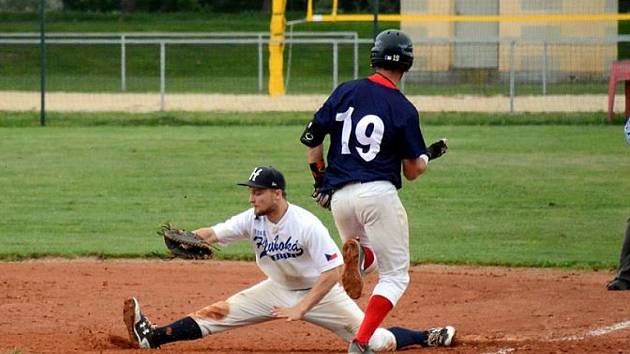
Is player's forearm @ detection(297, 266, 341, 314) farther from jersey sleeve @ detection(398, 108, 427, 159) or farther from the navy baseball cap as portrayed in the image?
jersey sleeve @ detection(398, 108, 427, 159)

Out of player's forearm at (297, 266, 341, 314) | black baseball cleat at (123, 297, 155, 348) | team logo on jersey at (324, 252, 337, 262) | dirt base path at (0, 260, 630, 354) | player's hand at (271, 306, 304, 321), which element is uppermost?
team logo on jersey at (324, 252, 337, 262)

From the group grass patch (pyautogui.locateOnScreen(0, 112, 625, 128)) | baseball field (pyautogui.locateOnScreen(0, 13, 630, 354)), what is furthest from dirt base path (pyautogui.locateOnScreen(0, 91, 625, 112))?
grass patch (pyautogui.locateOnScreen(0, 112, 625, 128))

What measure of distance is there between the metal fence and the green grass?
8.78 feet

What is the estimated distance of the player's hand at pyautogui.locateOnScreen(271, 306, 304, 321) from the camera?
7.97 metres

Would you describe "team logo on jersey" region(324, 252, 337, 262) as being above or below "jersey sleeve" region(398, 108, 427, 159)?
below

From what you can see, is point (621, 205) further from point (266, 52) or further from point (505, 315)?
point (266, 52)

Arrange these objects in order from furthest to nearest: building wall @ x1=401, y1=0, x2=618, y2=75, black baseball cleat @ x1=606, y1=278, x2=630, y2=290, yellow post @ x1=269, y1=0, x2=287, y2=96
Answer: building wall @ x1=401, y1=0, x2=618, y2=75
yellow post @ x1=269, y1=0, x2=287, y2=96
black baseball cleat @ x1=606, y1=278, x2=630, y2=290

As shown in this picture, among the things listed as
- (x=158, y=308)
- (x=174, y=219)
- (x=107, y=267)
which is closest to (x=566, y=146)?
(x=174, y=219)

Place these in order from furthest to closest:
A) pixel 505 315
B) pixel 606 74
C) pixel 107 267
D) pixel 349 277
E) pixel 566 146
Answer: pixel 606 74, pixel 566 146, pixel 107 267, pixel 505 315, pixel 349 277

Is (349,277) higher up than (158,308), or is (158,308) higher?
(349,277)

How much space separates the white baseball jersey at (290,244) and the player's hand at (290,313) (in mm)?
259

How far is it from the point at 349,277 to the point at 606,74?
920 inches

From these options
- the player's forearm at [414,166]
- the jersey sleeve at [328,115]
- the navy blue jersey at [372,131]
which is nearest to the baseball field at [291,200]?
the player's forearm at [414,166]

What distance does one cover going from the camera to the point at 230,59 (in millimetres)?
38562
